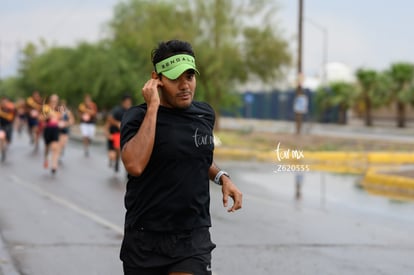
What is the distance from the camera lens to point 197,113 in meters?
4.23

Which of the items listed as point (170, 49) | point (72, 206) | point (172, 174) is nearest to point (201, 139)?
point (172, 174)

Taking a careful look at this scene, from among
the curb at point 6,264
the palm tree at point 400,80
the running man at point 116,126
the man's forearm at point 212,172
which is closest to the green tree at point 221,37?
the palm tree at point 400,80

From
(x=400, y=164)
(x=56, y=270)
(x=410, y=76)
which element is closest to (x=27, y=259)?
(x=56, y=270)

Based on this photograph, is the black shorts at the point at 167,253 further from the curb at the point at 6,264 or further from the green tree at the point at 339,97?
the green tree at the point at 339,97

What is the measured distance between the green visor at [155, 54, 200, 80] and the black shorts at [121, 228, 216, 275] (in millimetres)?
A: 817

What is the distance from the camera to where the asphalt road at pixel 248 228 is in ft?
27.2

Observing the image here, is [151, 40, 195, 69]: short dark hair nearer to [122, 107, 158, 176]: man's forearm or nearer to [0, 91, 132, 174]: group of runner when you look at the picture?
[122, 107, 158, 176]: man's forearm

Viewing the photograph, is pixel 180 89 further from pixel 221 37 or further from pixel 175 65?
pixel 221 37

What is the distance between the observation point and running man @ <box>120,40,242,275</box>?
4.05 metres

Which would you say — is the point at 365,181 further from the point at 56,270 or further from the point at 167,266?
the point at 167,266

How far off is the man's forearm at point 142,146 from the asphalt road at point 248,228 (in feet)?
13.3

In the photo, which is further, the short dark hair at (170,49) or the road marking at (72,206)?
the road marking at (72,206)

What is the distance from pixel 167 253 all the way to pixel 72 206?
8.96 meters

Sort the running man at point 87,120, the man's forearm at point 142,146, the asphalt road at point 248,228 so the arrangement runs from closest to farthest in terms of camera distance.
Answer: the man's forearm at point 142,146 < the asphalt road at point 248,228 < the running man at point 87,120
